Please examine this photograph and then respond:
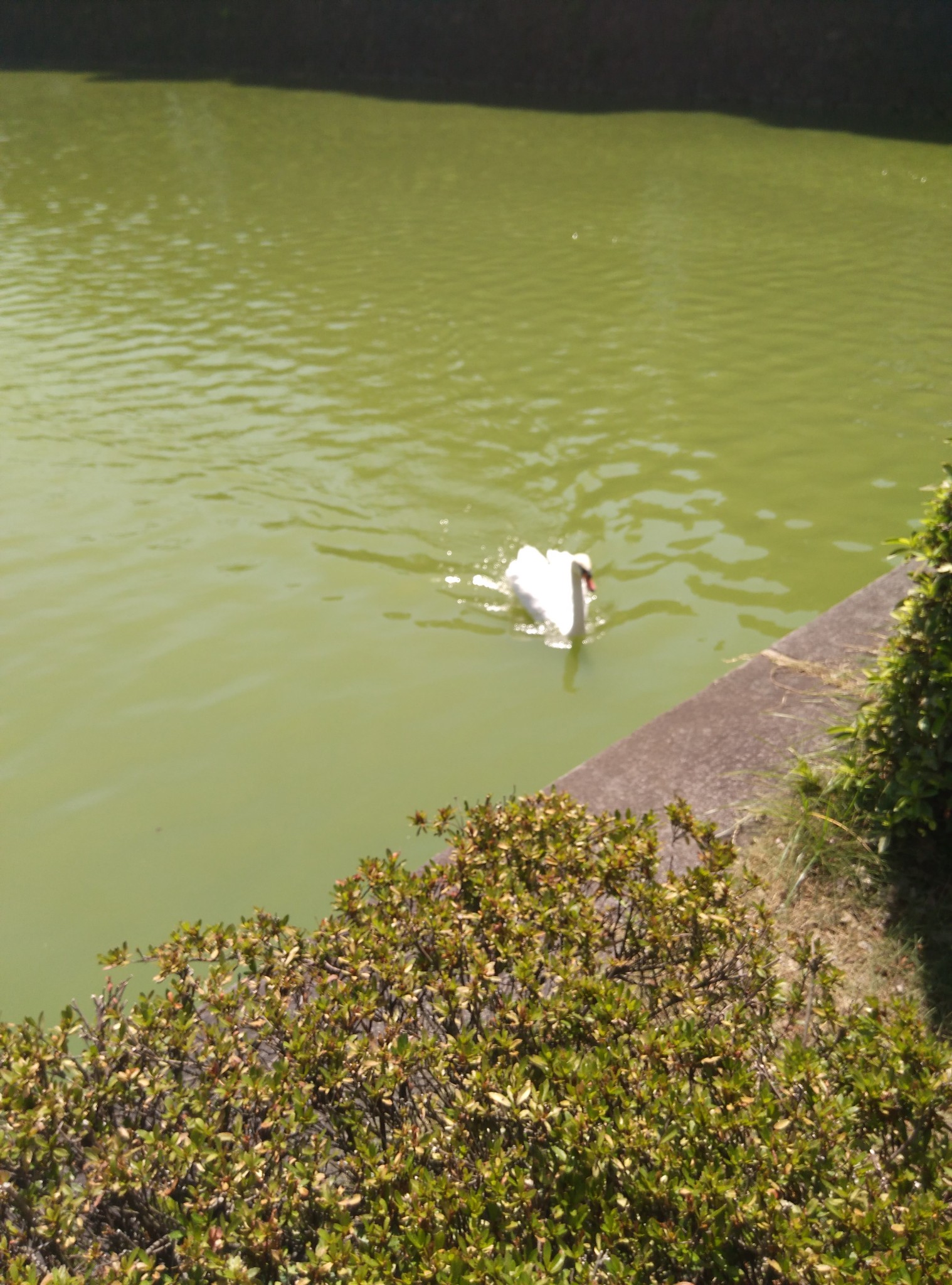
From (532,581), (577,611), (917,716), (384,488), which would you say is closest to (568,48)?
(384,488)

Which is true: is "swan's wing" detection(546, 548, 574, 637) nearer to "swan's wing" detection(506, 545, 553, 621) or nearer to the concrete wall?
"swan's wing" detection(506, 545, 553, 621)

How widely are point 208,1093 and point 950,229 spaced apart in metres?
13.0

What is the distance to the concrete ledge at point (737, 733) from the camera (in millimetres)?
3734

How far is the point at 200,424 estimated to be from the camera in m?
8.57

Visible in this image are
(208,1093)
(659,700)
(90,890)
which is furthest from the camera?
(659,700)

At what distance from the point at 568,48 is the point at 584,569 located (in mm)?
20775

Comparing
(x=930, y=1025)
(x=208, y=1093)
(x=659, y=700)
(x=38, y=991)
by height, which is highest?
(x=208, y=1093)

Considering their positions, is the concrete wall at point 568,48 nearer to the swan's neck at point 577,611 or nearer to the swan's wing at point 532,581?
the swan's wing at point 532,581

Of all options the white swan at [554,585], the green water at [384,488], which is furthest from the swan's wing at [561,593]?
the green water at [384,488]

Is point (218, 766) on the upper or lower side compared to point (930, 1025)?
lower

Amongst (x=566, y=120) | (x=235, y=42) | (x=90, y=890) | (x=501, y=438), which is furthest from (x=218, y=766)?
(x=235, y=42)

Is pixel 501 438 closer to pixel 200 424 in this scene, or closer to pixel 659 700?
pixel 200 424

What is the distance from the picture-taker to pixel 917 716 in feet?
10.7

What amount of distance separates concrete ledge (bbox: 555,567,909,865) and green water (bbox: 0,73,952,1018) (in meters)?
0.93
